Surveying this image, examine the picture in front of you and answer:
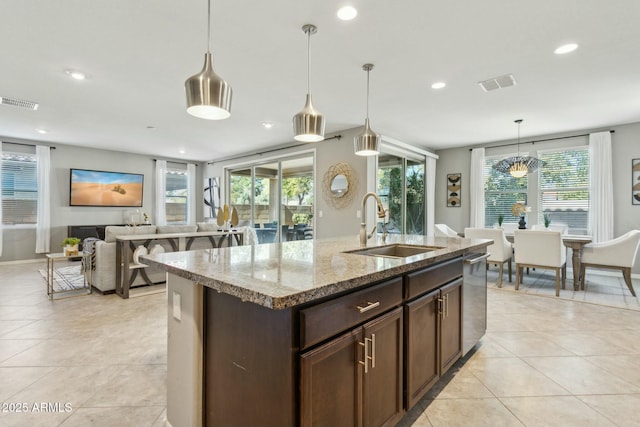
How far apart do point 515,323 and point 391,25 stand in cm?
308

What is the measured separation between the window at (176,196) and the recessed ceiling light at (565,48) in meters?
8.53

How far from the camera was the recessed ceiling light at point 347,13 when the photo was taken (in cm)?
222

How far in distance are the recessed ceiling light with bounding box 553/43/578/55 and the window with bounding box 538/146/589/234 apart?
3825 millimetres

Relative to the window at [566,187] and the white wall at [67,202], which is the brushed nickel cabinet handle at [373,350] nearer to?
the window at [566,187]

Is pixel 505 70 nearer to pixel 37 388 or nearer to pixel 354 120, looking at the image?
pixel 354 120

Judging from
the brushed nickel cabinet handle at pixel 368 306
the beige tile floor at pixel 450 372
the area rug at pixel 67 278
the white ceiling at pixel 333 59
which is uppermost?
the white ceiling at pixel 333 59

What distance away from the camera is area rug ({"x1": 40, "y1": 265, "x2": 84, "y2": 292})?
14.7 feet

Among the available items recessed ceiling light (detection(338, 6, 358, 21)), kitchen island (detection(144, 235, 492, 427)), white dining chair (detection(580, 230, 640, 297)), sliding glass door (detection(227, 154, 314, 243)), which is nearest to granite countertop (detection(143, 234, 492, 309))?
kitchen island (detection(144, 235, 492, 427))

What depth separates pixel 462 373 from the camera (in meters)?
2.23

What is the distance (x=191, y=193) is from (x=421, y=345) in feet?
28.0

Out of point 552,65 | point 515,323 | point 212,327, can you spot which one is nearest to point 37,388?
point 212,327

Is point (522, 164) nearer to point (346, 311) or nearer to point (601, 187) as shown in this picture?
point (601, 187)

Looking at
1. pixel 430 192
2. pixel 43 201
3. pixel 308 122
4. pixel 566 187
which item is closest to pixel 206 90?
pixel 308 122

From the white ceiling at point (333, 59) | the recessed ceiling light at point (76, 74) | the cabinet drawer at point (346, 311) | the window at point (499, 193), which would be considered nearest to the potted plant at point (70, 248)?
the white ceiling at point (333, 59)
